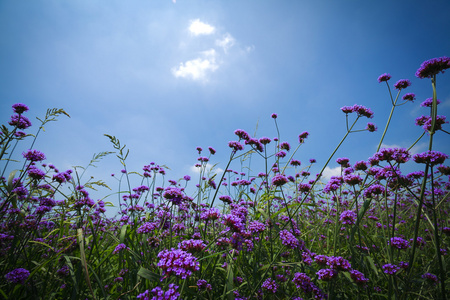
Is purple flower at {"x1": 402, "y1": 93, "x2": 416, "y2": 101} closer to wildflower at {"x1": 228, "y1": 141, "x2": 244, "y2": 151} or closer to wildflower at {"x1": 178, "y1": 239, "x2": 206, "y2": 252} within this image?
wildflower at {"x1": 228, "y1": 141, "x2": 244, "y2": 151}

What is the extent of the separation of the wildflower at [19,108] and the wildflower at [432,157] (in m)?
5.63

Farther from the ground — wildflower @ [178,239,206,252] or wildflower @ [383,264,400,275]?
wildflower @ [383,264,400,275]

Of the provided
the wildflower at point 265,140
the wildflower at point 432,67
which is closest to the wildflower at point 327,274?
the wildflower at point 432,67

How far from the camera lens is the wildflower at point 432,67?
Answer: 237 cm

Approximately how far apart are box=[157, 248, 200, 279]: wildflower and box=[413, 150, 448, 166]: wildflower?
2798mm

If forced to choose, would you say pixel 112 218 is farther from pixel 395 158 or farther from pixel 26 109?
pixel 395 158

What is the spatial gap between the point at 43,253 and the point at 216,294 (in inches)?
123

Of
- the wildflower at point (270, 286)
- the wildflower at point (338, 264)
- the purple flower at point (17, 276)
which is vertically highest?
the wildflower at point (338, 264)

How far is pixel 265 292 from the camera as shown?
86.7 inches

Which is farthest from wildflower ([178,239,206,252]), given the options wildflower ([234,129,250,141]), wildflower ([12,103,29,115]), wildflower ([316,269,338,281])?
wildflower ([12,103,29,115])

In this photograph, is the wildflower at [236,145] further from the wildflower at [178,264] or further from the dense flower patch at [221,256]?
the wildflower at [178,264]

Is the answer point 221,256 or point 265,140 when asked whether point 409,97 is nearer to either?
point 265,140

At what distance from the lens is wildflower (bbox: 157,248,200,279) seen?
148cm

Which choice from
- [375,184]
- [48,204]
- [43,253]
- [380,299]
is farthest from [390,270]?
[43,253]
